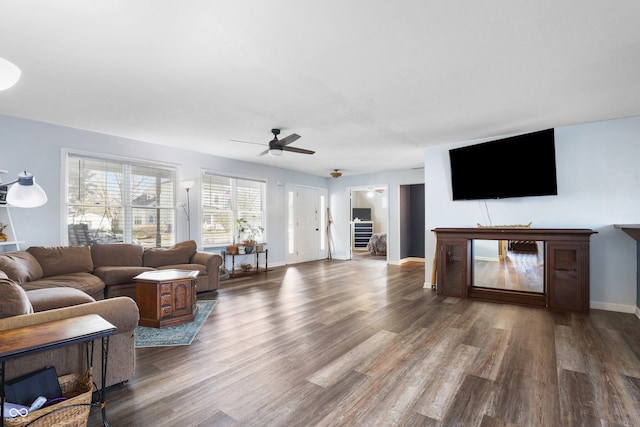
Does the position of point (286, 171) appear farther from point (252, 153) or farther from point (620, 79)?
point (620, 79)

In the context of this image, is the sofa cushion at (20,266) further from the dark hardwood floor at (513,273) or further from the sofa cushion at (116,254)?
the dark hardwood floor at (513,273)

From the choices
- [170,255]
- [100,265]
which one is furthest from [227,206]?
[100,265]

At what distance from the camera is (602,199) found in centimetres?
404

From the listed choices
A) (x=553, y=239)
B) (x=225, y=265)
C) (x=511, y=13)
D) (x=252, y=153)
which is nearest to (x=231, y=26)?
(x=511, y=13)

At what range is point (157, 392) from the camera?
2.09 meters

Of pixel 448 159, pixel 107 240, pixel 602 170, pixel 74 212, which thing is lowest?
pixel 107 240

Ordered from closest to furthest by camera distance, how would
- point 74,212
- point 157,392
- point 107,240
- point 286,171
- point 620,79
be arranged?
point 157,392
point 620,79
point 74,212
point 107,240
point 286,171

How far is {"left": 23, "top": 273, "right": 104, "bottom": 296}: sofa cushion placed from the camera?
10.9 feet

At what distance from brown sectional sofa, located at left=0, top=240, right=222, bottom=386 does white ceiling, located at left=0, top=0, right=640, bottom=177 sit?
5.60 ft

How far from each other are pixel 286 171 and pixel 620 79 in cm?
619

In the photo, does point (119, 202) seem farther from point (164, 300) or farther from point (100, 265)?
point (164, 300)

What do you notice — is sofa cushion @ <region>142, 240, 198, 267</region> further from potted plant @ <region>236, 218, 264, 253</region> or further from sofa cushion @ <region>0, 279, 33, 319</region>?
sofa cushion @ <region>0, 279, 33, 319</region>

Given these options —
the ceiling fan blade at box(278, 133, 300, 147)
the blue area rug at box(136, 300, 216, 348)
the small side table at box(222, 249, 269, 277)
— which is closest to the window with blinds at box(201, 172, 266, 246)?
the small side table at box(222, 249, 269, 277)

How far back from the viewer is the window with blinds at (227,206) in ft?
20.4
